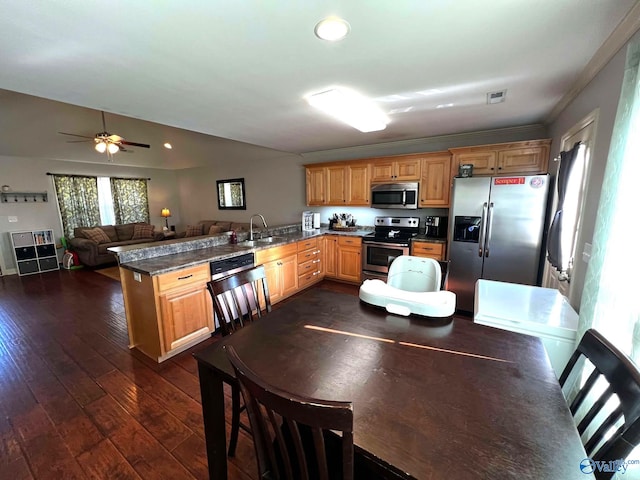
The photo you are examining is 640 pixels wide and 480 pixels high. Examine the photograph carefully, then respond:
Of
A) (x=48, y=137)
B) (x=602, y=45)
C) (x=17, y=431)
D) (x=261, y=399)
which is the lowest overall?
(x=17, y=431)

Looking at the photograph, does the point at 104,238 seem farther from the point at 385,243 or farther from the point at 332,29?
the point at 332,29

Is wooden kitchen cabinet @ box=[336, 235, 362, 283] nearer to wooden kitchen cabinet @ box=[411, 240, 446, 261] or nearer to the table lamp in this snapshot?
wooden kitchen cabinet @ box=[411, 240, 446, 261]

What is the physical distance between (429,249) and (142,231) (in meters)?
7.28

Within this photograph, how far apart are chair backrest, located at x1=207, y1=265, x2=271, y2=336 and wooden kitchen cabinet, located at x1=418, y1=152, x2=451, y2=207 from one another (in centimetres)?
300

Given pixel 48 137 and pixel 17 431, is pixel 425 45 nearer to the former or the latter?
pixel 17 431

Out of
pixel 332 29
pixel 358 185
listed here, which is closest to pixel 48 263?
pixel 358 185

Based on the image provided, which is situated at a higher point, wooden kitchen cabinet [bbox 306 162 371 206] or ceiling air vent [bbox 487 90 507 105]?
ceiling air vent [bbox 487 90 507 105]

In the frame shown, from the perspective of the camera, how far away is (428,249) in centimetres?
377

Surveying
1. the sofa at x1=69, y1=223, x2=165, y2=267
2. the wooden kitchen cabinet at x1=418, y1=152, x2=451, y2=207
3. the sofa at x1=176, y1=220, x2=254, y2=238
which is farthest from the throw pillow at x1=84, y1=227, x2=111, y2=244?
the wooden kitchen cabinet at x1=418, y1=152, x2=451, y2=207

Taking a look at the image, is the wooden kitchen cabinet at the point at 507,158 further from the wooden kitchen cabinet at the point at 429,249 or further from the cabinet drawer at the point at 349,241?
the cabinet drawer at the point at 349,241

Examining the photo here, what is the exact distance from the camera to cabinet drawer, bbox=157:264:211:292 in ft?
7.79

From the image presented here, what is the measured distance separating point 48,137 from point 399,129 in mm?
6731

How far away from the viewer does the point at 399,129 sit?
11.8 ft

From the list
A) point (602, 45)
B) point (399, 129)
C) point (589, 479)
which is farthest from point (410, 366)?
point (399, 129)
